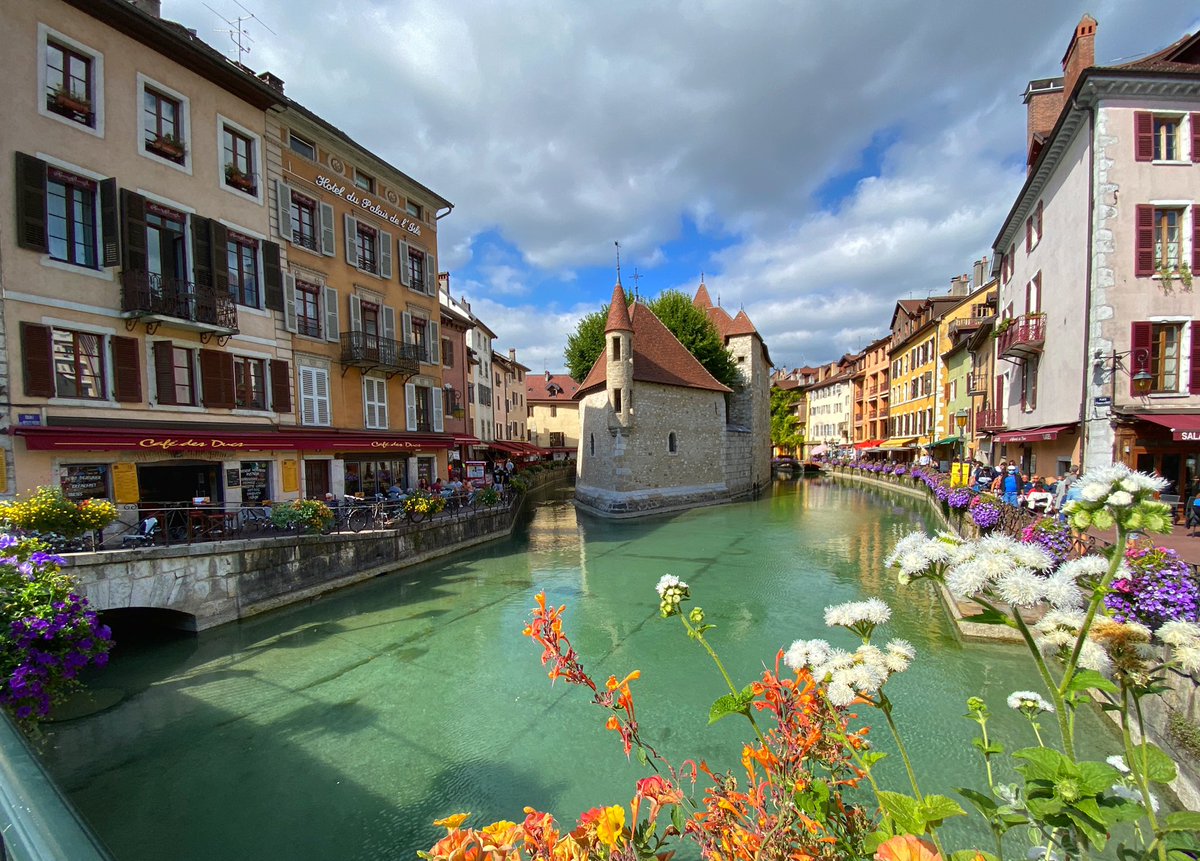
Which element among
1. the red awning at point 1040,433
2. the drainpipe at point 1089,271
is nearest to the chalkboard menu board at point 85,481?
the drainpipe at point 1089,271

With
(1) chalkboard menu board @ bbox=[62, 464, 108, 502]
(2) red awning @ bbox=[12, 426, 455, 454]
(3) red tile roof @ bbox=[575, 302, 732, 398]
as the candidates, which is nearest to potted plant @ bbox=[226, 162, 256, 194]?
(2) red awning @ bbox=[12, 426, 455, 454]

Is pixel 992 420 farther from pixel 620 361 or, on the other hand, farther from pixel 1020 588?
pixel 1020 588

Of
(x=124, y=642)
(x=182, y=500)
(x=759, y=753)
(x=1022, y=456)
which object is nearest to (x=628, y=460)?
(x=1022, y=456)

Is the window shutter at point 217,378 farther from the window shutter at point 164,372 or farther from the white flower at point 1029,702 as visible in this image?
the white flower at point 1029,702

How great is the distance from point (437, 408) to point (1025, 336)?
19384mm

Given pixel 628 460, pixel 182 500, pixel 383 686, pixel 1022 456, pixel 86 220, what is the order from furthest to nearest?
pixel 628 460 → pixel 1022 456 → pixel 182 500 → pixel 86 220 → pixel 383 686

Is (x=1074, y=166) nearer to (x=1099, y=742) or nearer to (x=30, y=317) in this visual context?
(x=1099, y=742)

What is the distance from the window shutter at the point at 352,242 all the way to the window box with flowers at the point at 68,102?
21.8 ft

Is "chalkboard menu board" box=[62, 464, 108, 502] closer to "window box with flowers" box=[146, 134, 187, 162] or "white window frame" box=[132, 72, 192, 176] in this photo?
"white window frame" box=[132, 72, 192, 176]

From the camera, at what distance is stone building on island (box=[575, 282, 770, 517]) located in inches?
939

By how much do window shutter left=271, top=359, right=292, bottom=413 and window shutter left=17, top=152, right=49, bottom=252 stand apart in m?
4.99

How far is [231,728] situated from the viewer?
652cm

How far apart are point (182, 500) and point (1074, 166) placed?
75.6 feet

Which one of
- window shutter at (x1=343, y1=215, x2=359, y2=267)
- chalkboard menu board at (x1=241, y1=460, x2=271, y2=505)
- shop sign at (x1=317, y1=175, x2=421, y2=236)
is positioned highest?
shop sign at (x1=317, y1=175, x2=421, y2=236)
